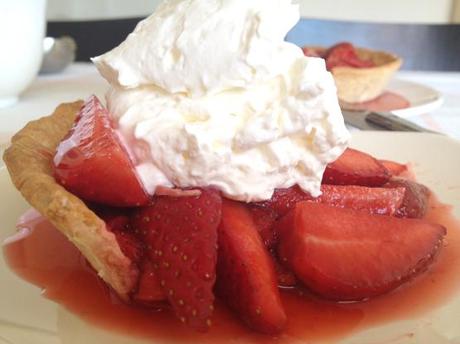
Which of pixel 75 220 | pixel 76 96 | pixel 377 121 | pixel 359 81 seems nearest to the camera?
pixel 75 220

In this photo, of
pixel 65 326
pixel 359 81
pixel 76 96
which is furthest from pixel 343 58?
pixel 65 326

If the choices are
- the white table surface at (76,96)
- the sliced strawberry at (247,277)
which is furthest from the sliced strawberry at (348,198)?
the white table surface at (76,96)

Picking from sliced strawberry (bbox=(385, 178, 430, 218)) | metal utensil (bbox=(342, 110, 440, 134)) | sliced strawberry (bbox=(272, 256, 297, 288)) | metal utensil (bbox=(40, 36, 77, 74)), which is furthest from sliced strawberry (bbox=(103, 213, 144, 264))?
metal utensil (bbox=(40, 36, 77, 74))

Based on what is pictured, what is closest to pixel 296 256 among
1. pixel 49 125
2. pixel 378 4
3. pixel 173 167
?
pixel 173 167

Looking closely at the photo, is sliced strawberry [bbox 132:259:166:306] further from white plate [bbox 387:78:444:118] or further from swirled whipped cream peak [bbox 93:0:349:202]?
white plate [bbox 387:78:444:118]

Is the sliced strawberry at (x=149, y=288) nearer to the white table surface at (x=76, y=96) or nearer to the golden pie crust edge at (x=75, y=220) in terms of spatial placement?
the golden pie crust edge at (x=75, y=220)

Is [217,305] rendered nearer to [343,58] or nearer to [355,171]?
[355,171]

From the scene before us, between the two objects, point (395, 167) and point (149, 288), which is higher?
point (149, 288)
